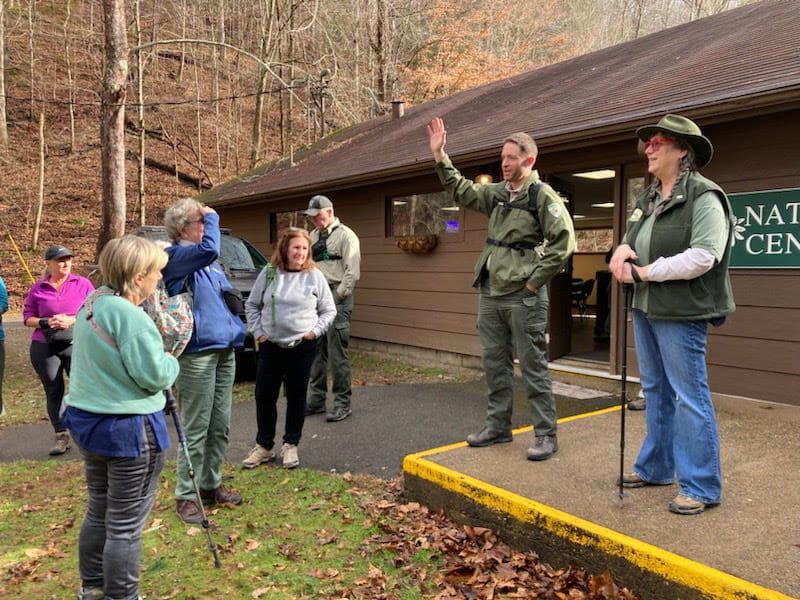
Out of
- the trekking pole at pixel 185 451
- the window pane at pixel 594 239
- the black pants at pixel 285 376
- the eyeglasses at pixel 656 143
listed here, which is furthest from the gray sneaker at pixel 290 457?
the window pane at pixel 594 239

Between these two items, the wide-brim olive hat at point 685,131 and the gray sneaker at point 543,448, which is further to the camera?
the gray sneaker at point 543,448

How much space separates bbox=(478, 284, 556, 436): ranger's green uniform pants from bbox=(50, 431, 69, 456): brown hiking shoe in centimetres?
376

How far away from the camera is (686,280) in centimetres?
294

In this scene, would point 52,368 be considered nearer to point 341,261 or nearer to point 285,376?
point 285,376

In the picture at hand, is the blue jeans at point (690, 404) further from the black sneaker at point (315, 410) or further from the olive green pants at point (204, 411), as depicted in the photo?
the black sneaker at point (315, 410)

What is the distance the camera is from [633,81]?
25.0ft

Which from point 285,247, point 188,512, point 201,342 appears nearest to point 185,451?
point 201,342

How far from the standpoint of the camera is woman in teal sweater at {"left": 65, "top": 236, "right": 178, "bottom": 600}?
8.23 feet

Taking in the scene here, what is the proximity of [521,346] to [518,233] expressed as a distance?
70 cm

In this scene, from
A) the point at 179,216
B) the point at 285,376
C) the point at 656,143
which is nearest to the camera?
the point at 656,143

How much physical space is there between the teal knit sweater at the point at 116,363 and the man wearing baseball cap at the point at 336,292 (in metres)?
3.39

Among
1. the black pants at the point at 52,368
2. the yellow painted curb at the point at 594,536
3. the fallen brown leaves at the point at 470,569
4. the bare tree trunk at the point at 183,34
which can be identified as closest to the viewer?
the yellow painted curb at the point at 594,536

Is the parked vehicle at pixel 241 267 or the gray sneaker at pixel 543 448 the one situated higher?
the parked vehicle at pixel 241 267

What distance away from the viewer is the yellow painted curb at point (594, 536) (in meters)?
2.39
